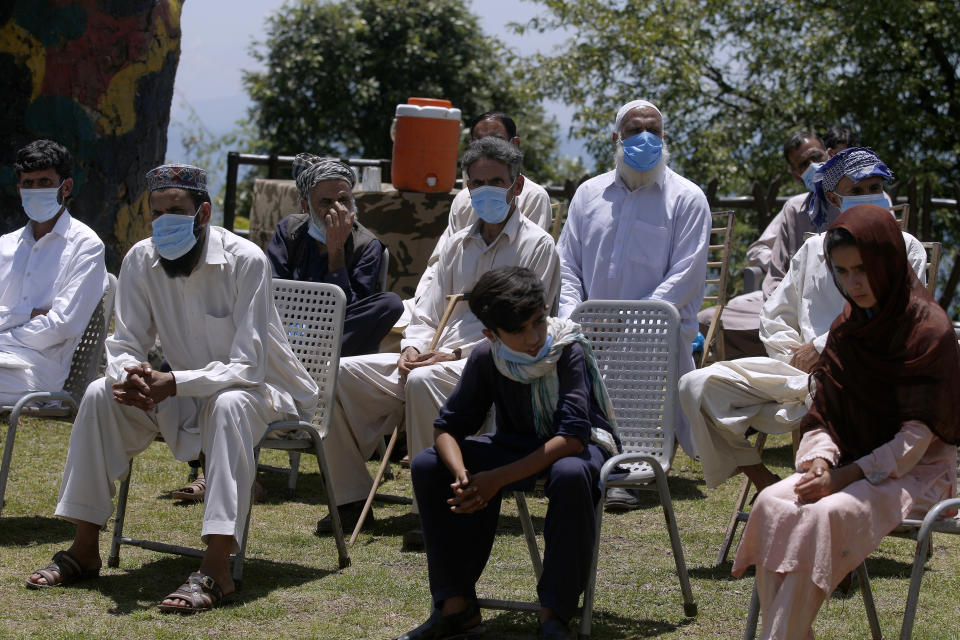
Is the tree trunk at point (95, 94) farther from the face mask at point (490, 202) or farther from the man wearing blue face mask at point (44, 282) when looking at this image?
the face mask at point (490, 202)

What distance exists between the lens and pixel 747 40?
1570 centimetres

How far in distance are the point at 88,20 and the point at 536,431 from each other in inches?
246

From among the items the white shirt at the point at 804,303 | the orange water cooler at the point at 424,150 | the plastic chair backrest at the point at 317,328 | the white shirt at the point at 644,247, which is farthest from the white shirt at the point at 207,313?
the orange water cooler at the point at 424,150

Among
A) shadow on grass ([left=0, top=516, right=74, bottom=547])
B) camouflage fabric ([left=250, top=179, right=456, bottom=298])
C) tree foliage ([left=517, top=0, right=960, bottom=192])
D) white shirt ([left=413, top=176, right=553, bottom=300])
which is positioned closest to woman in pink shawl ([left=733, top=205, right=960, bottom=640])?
white shirt ([left=413, top=176, right=553, bottom=300])

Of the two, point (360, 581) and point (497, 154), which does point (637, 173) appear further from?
point (360, 581)

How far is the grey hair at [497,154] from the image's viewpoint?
19.6 ft

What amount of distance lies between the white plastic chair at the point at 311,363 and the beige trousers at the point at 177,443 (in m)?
0.17

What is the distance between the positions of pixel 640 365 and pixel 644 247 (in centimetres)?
166

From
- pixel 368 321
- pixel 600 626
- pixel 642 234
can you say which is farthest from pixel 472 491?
pixel 642 234

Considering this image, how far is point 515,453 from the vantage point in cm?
450

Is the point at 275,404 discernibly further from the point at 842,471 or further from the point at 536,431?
the point at 842,471

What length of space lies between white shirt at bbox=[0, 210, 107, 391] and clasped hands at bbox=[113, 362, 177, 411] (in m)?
1.23

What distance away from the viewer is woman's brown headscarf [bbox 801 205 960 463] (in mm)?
4004

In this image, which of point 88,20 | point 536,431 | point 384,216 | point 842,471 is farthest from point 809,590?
point 88,20
